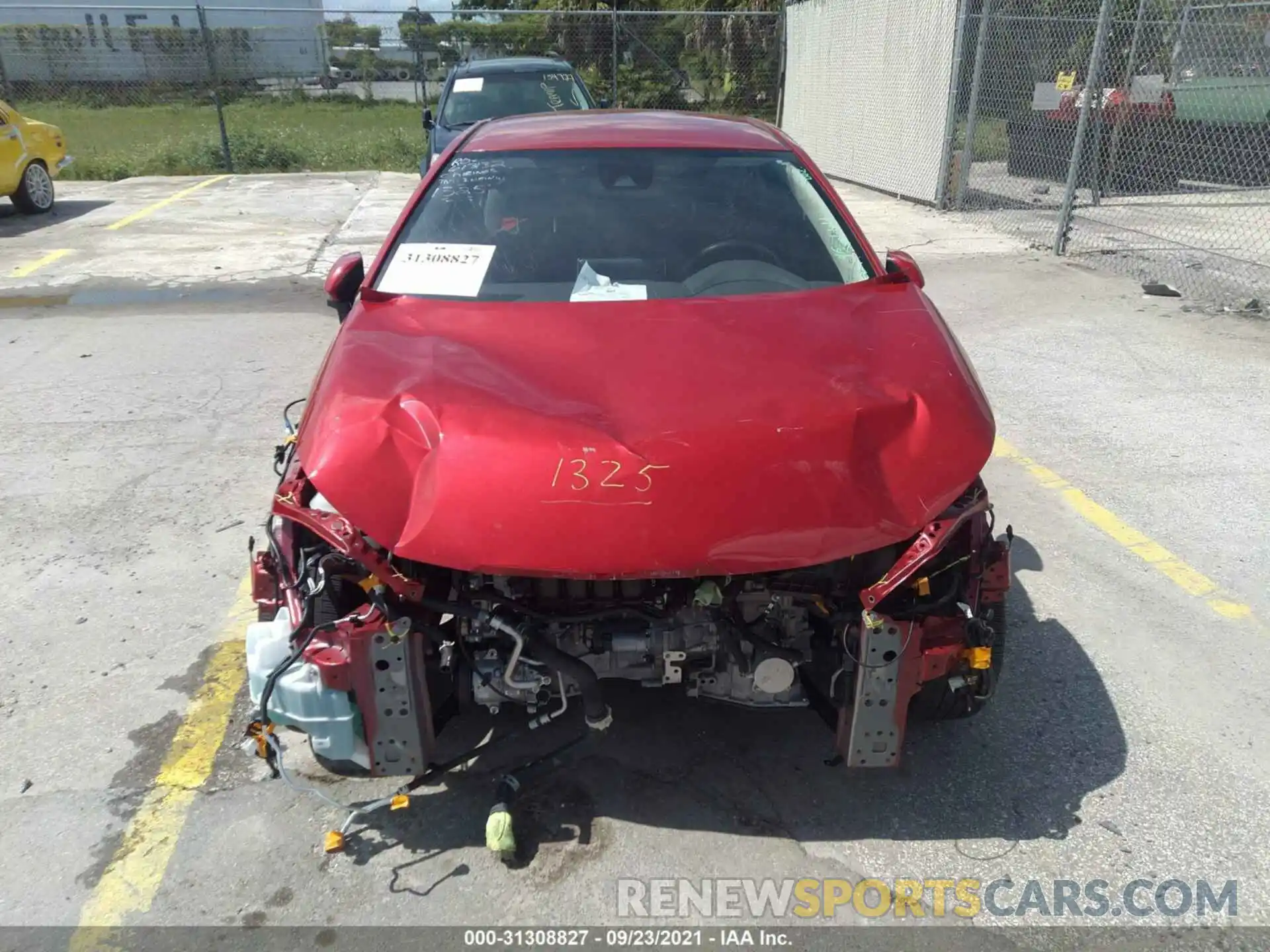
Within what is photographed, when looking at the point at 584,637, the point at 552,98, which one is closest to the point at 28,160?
the point at 552,98

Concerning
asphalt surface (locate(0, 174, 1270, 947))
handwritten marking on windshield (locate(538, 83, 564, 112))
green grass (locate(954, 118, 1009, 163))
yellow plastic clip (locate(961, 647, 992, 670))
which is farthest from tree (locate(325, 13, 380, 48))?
yellow plastic clip (locate(961, 647, 992, 670))

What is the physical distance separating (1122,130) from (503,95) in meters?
8.02

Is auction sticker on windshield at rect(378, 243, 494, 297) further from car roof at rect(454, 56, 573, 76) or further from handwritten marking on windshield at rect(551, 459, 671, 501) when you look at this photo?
car roof at rect(454, 56, 573, 76)

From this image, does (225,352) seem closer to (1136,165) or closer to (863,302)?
(863,302)

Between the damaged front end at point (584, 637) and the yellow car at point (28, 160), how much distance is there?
1184 centimetres

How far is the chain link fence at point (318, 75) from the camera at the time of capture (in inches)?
689

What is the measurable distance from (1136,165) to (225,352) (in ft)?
39.7

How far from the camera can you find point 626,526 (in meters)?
2.20

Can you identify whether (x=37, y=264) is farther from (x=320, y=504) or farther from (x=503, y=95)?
(x=320, y=504)

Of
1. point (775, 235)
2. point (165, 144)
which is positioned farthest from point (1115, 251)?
point (165, 144)

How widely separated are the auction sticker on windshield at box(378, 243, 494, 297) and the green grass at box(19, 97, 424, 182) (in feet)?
49.3

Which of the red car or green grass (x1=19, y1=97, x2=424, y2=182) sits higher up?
the red car

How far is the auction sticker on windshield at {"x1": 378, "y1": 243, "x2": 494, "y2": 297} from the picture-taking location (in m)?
3.24

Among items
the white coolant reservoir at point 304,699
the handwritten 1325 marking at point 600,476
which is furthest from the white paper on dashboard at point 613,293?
the white coolant reservoir at point 304,699
